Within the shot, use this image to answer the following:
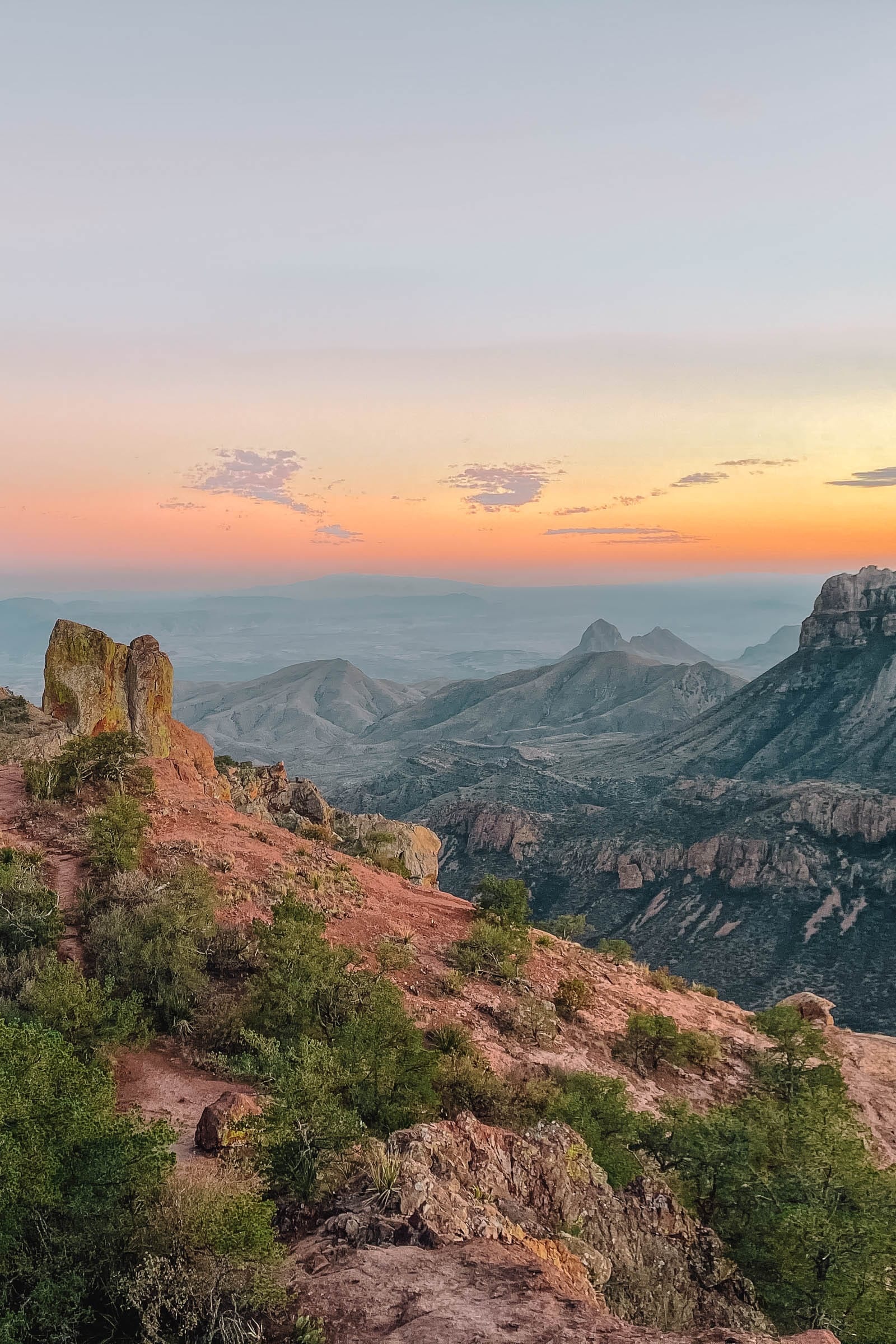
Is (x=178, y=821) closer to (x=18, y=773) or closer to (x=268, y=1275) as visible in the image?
(x=18, y=773)

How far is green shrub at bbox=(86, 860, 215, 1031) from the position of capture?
680 inches

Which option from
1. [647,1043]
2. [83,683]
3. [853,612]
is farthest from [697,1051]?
[853,612]

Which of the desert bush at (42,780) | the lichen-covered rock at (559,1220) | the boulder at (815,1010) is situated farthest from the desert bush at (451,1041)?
the boulder at (815,1010)

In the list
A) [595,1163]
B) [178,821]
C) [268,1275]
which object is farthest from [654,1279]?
[178,821]

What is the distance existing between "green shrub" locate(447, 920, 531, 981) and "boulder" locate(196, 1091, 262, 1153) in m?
12.1

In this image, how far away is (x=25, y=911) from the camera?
1828 centimetres

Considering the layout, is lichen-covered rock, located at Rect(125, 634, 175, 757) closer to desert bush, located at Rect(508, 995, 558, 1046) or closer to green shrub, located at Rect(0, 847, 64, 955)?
green shrub, located at Rect(0, 847, 64, 955)

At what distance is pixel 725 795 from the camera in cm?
10819

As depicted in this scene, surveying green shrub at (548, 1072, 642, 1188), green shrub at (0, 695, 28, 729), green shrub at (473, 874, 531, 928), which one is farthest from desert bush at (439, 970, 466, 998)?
green shrub at (0, 695, 28, 729)

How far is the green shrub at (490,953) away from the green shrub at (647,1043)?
386 cm

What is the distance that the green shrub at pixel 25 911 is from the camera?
17594 mm

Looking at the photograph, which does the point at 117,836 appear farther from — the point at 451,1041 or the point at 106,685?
the point at 106,685

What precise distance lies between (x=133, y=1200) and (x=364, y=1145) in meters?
3.28

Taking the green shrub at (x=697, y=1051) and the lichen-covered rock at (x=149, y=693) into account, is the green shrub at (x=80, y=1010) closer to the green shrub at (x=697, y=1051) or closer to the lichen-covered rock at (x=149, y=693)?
the green shrub at (x=697, y=1051)
